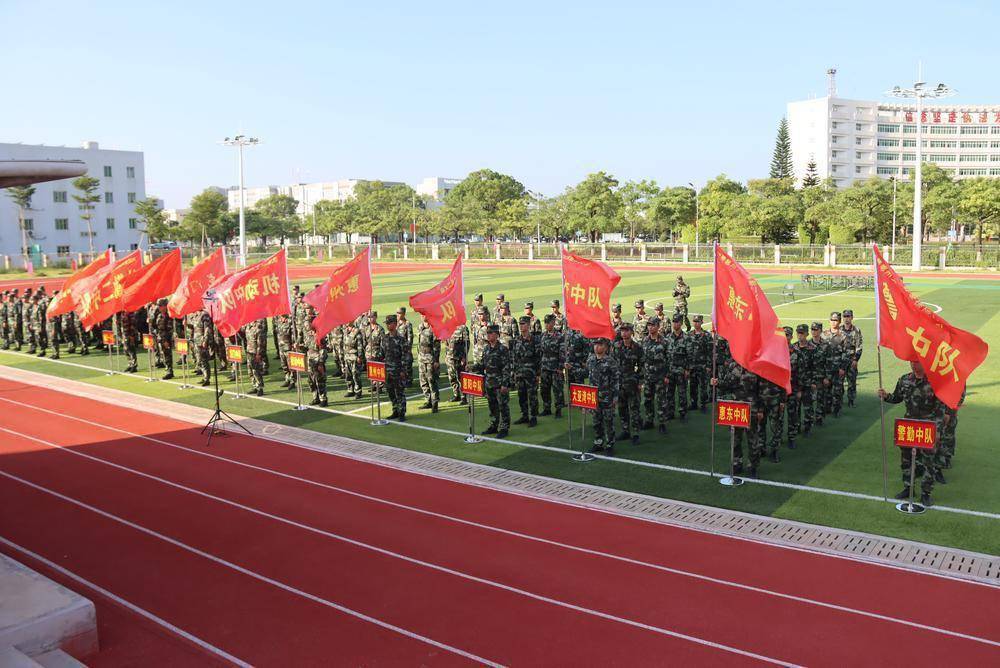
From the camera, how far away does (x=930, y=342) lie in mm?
10219

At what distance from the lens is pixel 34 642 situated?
7191mm

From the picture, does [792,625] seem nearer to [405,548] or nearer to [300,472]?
[405,548]

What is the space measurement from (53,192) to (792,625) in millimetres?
96438

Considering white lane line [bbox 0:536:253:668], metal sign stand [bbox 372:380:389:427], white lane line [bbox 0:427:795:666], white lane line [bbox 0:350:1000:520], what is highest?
metal sign stand [bbox 372:380:389:427]

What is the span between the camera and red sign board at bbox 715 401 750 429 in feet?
38.0

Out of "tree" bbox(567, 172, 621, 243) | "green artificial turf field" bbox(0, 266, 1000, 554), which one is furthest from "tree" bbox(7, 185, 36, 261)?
"green artificial turf field" bbox(0, 266, 1000, 554)

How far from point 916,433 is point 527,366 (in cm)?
704

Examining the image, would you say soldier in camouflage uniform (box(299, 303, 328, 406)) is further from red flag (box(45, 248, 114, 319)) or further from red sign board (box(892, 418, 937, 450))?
red sign board (box(892, 418, 937, 450))

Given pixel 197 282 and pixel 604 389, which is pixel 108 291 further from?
pixel 604 389

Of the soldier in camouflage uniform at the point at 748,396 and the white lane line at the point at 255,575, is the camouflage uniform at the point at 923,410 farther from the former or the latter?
the white lane line at the point at 255,575

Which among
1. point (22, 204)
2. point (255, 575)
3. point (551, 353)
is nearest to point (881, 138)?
point (22, 204)

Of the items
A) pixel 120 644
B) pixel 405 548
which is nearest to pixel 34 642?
pixel 120 644

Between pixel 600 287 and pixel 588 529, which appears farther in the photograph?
pixel 600 287

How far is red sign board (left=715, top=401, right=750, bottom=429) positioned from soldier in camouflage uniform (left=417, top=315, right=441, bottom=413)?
7.08 m
